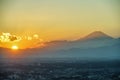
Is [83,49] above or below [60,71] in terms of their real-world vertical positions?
above

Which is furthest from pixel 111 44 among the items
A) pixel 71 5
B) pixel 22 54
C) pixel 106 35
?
pixel 22 54

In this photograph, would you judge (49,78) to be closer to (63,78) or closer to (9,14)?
(63,78)

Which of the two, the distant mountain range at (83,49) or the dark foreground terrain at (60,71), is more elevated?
the distant mountain range at (83,49)

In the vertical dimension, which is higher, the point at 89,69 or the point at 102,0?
the point at 102,0
